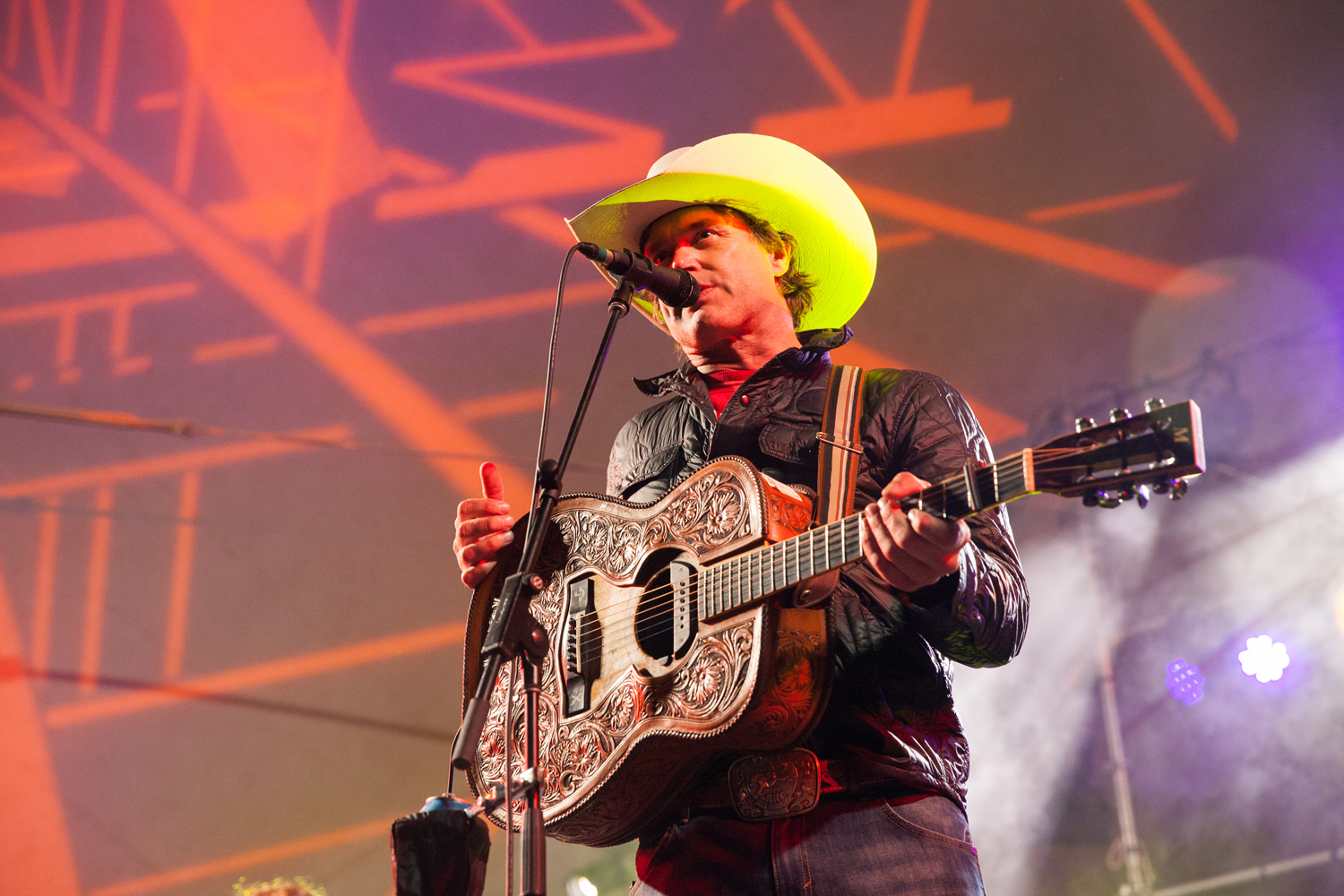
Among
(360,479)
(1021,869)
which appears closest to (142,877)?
(360,479)

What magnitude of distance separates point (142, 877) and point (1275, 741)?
5496mm

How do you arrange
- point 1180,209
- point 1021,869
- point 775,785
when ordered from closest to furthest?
point 775,785, point 1021,869, point 1180,209

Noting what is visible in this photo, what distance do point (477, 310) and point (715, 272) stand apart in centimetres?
336

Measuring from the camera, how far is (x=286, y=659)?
5297 mm

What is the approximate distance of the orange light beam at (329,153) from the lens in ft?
18.6

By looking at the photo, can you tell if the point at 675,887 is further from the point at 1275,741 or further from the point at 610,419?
the point at 1275,741

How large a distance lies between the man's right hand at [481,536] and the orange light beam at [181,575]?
135 inches

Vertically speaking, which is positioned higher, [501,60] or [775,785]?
[501,60]

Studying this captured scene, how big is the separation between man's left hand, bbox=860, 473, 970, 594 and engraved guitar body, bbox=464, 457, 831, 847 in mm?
195

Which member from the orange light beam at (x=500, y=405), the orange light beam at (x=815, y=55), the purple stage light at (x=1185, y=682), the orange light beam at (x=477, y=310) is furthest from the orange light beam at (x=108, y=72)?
the purple stage light at (x=1185, y=682)

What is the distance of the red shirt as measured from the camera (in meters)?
2.67

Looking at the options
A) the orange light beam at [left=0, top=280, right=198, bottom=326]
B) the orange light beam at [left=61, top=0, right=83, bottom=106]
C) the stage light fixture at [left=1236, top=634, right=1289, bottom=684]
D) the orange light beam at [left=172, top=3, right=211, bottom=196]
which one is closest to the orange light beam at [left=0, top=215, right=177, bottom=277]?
the orange light beam at [left=0, top=280, right=198, bottom=326]

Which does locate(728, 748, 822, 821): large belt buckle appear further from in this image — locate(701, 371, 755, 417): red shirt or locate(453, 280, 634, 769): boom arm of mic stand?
locate(701, 371, 755, 417): red shirt

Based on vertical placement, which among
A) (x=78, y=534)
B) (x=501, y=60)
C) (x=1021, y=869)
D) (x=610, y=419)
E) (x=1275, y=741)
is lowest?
(x=1021, y=869)
